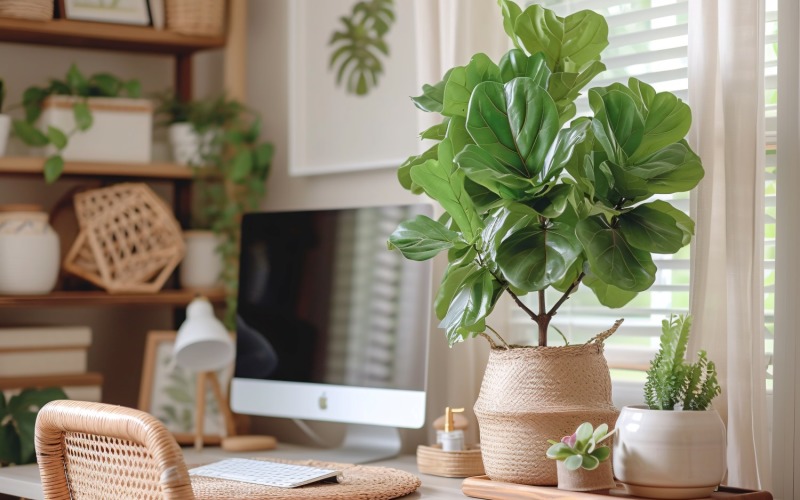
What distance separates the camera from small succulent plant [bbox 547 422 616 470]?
1562 millimetres

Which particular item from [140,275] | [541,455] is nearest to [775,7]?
[541,455]

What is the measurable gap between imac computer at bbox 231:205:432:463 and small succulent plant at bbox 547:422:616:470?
52 cm

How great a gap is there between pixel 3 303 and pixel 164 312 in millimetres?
573

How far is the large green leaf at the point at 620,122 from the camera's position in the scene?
1.61 metres

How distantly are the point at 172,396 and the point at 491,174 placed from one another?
3.95 ft

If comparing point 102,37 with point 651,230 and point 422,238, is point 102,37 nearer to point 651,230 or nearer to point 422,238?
Result: point 422,238

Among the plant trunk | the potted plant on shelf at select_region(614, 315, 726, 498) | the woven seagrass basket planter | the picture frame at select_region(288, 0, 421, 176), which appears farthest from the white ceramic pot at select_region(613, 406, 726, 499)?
the picture frame at select_region(288, 0, 421, 176)

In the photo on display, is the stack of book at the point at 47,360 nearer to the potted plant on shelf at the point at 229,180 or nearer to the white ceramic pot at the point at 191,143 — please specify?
the potted plant on shelf at the point at 229,180

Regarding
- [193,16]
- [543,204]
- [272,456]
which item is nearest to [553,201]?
[543,204]

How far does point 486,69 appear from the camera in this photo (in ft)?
5.60

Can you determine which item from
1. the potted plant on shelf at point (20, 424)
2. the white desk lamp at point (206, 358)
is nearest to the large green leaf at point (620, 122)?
the white desk lamp at point (206, 358)

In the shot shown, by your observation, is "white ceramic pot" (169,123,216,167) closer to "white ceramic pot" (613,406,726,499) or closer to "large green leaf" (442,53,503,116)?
"large green leaf" (442,53,503,116)

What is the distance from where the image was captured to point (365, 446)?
7.48ft

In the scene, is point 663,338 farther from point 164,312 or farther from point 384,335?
point 164,312
